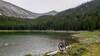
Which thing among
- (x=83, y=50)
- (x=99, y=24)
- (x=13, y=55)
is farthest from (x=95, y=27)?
(x=83, y=50)

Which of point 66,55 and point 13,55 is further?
point 13,55

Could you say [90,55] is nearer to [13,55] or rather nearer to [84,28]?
[13,55]

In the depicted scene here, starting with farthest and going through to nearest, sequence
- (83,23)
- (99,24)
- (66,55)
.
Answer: (83,23) < (99,24) < (66,55)

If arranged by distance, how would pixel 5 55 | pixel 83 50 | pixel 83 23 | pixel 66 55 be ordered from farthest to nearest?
1. pixel 83 23
2. pixel 5 55
3. pixel 83 50
4. pixel 66 55

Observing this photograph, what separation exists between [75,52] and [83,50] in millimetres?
3757

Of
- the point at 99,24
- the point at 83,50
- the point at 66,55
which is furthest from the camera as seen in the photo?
the point at 99,24

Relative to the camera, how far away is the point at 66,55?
102 ft

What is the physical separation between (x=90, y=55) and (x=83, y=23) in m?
171

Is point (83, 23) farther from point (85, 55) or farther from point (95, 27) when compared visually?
point (85, 55)

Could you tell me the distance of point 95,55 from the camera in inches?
1150

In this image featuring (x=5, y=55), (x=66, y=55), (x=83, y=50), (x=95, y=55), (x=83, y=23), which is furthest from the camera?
(x=83, y=23)

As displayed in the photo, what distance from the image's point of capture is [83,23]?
199m

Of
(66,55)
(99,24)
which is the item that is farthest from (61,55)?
(99,24)

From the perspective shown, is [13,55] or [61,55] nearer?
[61,55]
